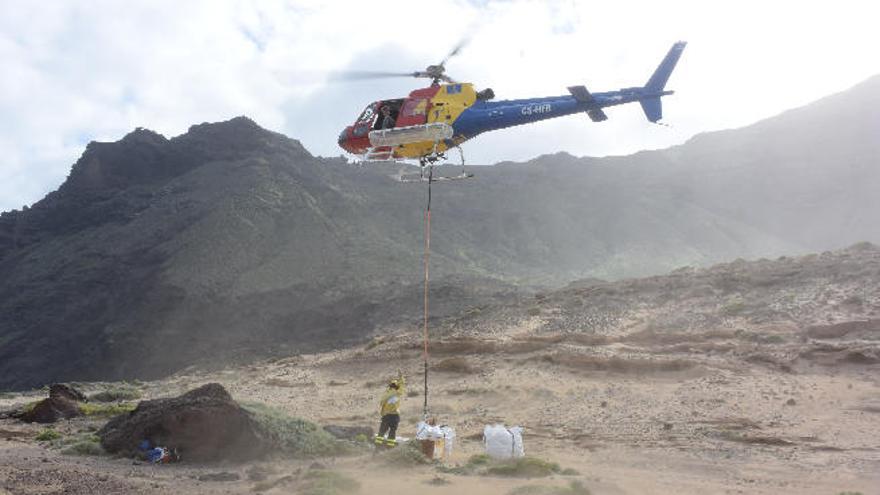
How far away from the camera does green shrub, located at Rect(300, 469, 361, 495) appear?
9.87 m

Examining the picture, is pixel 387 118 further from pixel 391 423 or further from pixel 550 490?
pixel 550 490

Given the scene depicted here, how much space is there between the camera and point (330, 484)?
10156mm

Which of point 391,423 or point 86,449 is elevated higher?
point 391,423

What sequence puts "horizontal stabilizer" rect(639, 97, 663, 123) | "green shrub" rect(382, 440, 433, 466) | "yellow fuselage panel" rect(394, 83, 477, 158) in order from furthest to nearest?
"horizontal stabilizer" rect(639, 97, 663, 123)
"yellow fuselage panel" rect(394, 83, 477, 158)
"green shrub" rect(382, 440, 433, 466)

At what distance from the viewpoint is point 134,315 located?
53656 mm

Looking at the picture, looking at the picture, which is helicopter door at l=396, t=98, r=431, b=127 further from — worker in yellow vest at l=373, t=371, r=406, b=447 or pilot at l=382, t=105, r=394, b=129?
worker in yellow vest at l=373, t=371, r=406, b=447

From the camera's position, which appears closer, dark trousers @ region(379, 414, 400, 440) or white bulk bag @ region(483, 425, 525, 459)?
white bulk bag @ region(483, 425, 525, 459)

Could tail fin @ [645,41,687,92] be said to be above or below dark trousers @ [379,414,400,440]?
above

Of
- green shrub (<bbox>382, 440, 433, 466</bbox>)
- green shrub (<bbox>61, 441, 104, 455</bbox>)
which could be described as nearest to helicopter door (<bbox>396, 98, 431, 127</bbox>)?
green shrub (<bbox>382, 440, 433, 466</bbox>)

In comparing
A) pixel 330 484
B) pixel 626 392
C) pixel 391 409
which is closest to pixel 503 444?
pixel 391 409

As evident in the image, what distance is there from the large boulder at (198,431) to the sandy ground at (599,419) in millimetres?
577

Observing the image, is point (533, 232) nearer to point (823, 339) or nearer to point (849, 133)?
point (849, 133)

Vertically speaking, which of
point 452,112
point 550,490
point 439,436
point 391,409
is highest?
point 452,112

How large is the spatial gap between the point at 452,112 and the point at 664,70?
5206mm
